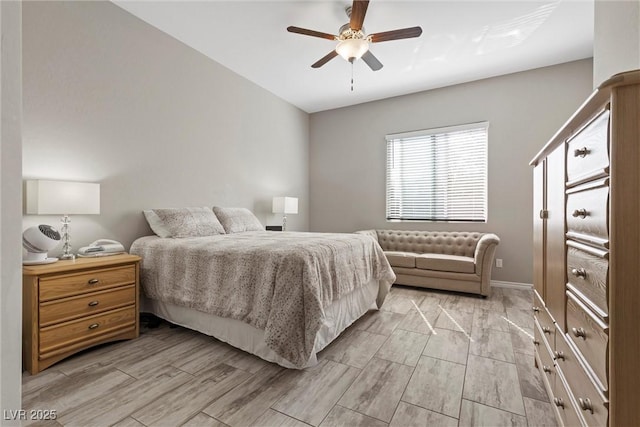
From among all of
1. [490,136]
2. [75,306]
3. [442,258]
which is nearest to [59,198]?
[75,306]

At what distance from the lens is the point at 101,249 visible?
2494 millimetres

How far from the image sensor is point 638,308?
28.1 inches

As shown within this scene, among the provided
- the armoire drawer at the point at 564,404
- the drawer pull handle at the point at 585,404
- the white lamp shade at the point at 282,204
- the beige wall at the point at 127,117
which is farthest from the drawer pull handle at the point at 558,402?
the white lamp shade at the point at 282,204

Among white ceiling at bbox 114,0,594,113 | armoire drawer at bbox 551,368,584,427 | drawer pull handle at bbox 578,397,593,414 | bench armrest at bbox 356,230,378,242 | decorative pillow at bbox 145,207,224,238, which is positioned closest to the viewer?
drawer pull handle at bbox 578,397,593,414

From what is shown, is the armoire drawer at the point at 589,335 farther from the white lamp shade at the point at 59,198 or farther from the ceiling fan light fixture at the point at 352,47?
the white lamp shade at the point at 59,198

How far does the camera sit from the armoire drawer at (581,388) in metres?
0.84

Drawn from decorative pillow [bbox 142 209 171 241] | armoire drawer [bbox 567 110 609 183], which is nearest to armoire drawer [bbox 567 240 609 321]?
armoire drawer [bbox 567 110 609 183]

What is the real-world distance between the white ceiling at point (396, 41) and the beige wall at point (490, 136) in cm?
23

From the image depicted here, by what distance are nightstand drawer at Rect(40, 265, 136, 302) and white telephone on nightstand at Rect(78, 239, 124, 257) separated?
283 mm

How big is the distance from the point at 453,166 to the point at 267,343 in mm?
3894

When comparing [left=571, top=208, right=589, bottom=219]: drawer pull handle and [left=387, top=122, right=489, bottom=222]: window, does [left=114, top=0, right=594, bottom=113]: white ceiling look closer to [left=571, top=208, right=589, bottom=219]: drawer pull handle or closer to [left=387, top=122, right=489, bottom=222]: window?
[left=387, top=122, right=489, bottom=222]: window

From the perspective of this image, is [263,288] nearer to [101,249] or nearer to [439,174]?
[101,249]

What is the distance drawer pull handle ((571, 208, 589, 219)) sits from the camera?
98cm

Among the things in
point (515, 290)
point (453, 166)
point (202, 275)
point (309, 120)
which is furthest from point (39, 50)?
point (515, 290)
